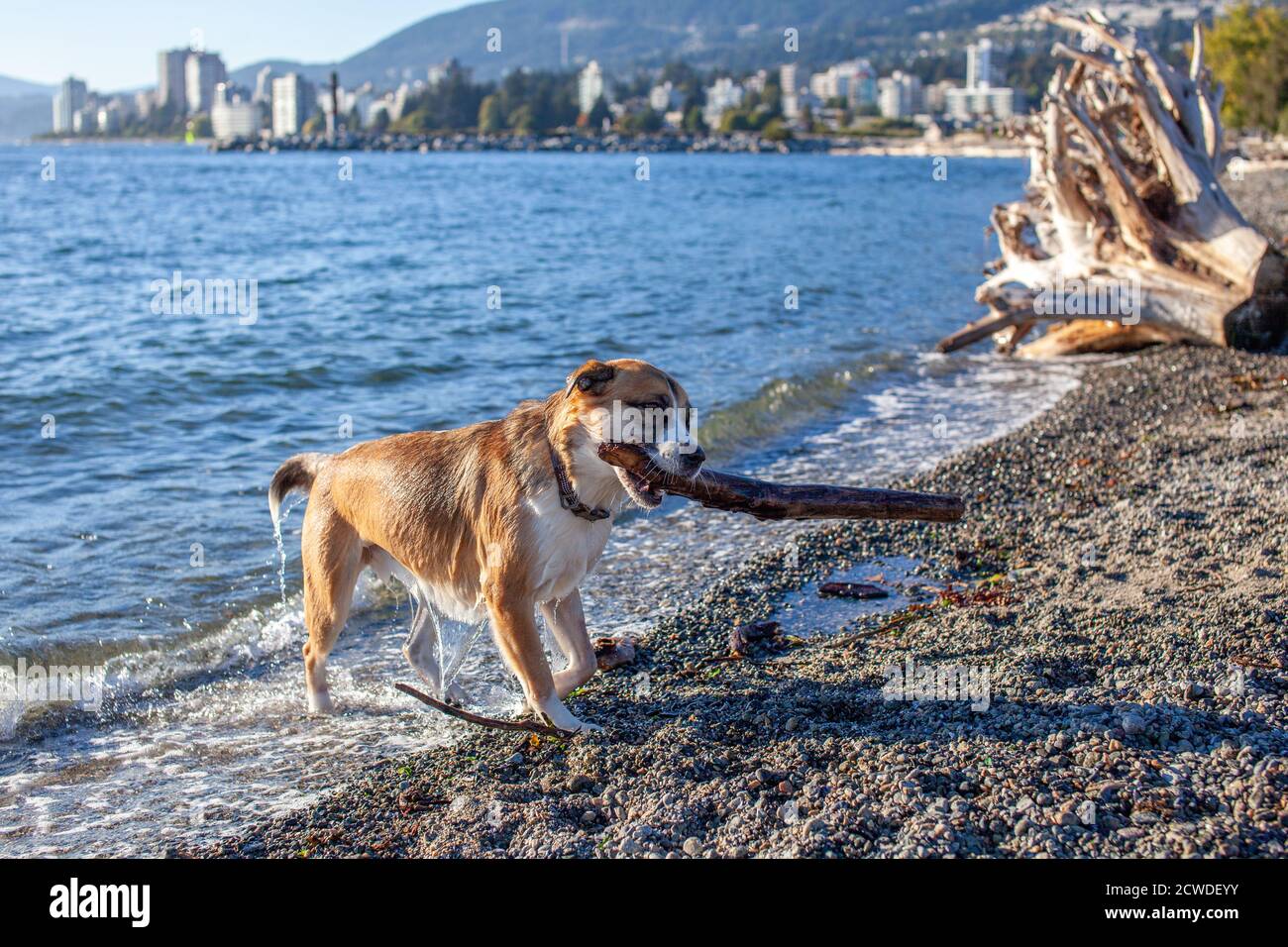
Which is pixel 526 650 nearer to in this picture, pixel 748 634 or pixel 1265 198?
pixel 748 634

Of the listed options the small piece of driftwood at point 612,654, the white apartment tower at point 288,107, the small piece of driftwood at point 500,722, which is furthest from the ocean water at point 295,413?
the white apartment tower at point 288,107

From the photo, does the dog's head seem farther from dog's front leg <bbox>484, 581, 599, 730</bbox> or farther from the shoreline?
the shoreline

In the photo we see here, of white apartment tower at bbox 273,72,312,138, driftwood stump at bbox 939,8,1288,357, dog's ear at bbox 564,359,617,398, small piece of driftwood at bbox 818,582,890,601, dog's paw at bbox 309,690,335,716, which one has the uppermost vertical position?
white apartment tower at bbox 273,72,312,138

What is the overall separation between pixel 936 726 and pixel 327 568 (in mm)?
3345

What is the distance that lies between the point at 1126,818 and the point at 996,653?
6.47 ft

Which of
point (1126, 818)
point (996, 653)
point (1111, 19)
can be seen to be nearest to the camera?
point (1126, 818)

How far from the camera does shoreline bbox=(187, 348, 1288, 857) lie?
455cm

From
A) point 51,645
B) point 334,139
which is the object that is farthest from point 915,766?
point 334,139

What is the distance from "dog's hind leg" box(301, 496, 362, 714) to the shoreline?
0.91m

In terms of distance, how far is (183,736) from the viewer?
6625 mm

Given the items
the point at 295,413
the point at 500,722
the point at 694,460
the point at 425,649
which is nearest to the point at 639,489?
the point at 694,460

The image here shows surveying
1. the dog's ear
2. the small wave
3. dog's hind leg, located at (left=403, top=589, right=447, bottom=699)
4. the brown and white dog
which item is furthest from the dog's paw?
the small wave

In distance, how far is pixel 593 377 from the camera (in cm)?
537
